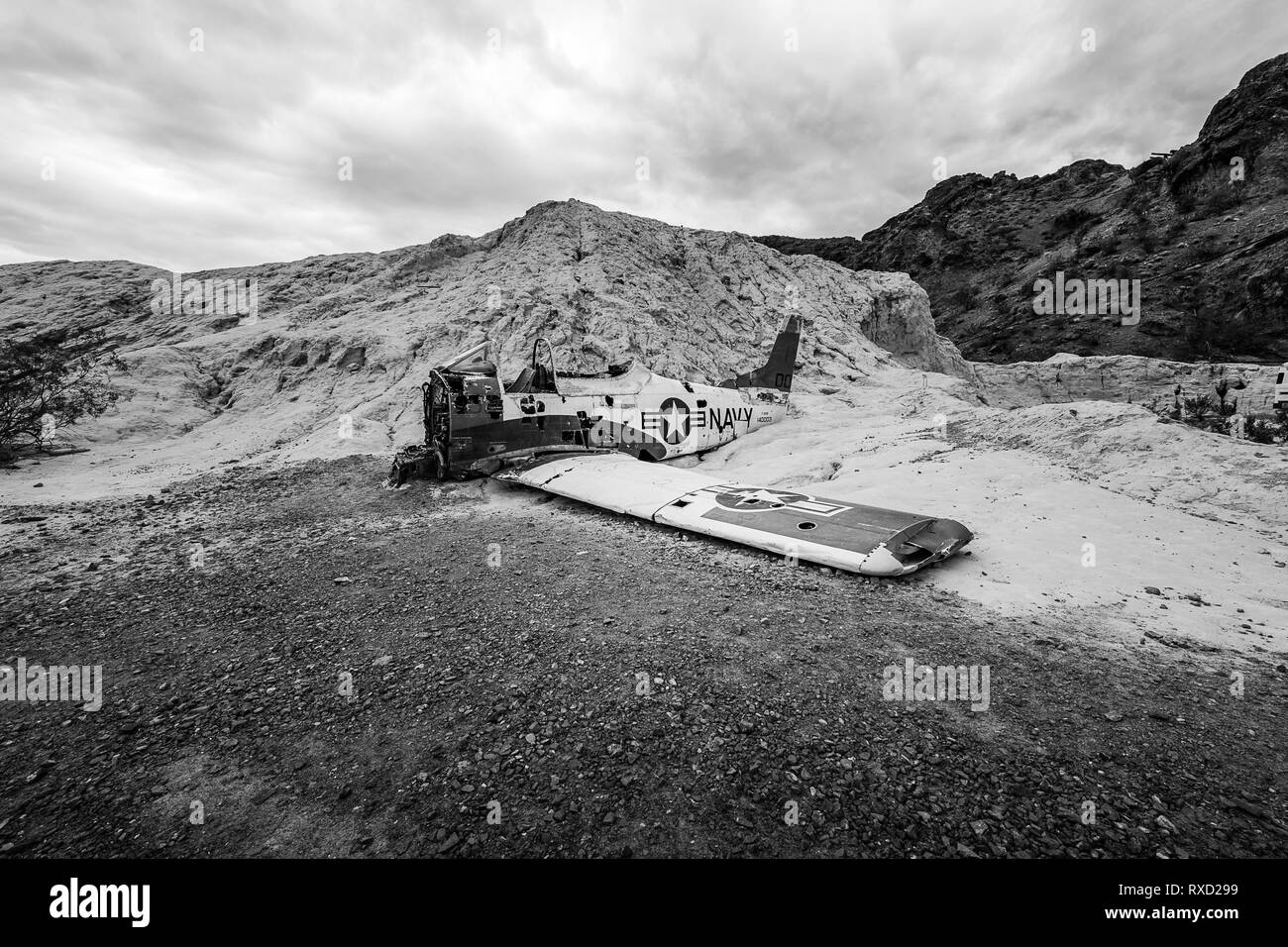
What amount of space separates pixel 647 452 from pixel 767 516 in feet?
16.7

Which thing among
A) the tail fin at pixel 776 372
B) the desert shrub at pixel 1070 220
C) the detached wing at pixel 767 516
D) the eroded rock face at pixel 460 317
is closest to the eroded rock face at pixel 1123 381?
the eroded rock face at pixel 460 317

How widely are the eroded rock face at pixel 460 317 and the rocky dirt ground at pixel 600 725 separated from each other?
8.56 meters

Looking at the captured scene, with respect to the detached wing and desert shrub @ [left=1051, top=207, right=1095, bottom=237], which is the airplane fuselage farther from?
desert shrub @ [left=1051, top=207, right=1095, bottom=237]

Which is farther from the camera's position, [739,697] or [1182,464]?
[1182,464]

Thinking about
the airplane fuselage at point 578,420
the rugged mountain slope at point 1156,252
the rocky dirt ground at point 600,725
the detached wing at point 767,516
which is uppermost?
the rugged mountain slope at point 1156,252

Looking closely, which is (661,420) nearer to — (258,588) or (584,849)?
(258,588)

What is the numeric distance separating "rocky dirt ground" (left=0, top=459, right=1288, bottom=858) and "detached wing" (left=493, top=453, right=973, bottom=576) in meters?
0.30

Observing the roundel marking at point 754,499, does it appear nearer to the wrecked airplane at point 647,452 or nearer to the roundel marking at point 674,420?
the wrecked airplane at point 647,452

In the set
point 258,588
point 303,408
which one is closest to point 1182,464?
point 258,588

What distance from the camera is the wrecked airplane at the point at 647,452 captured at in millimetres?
4906

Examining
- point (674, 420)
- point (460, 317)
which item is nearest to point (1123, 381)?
point (674, 420)

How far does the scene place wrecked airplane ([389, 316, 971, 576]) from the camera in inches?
193

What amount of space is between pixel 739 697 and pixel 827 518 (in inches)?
130

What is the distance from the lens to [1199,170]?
4091 cm
